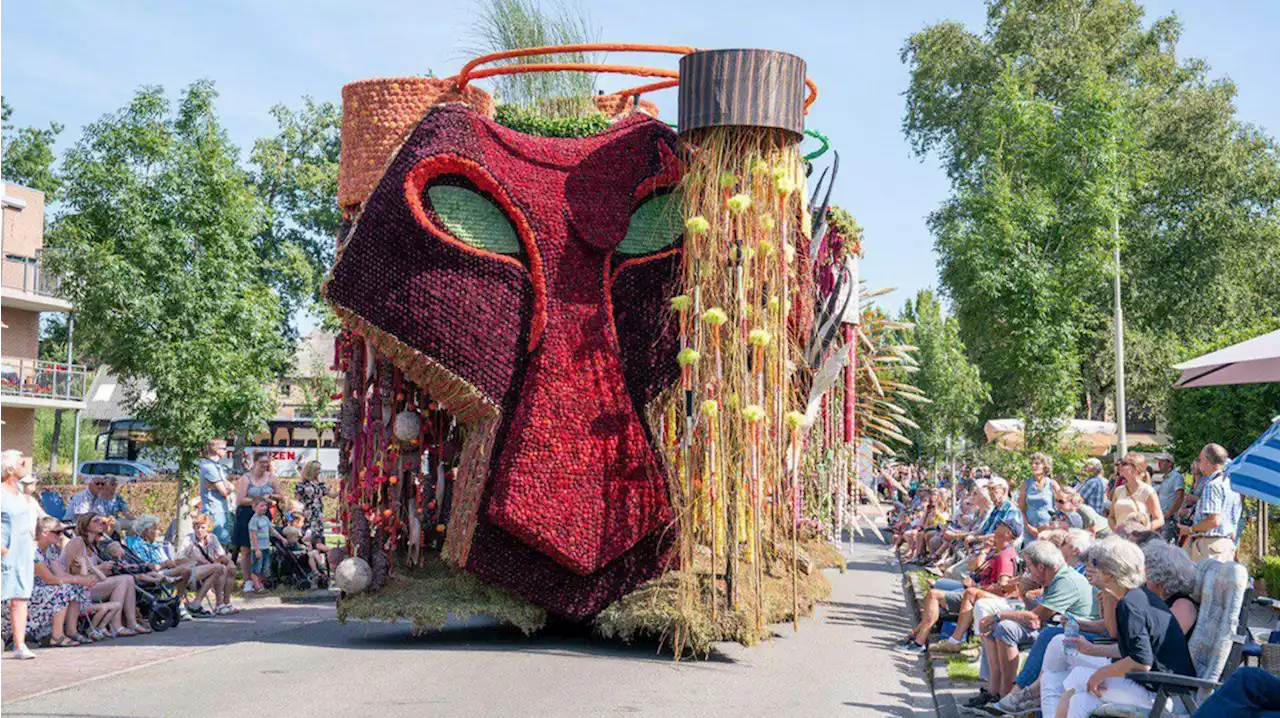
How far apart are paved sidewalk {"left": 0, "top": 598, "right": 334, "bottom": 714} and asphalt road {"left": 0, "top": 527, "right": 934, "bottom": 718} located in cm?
12

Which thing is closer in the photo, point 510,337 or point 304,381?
point 510,337

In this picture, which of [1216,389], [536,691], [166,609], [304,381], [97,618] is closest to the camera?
[536,691]

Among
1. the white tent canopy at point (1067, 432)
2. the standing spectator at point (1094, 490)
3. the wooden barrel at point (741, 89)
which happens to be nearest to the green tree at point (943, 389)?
the white tent canopy at point (1067, 432)

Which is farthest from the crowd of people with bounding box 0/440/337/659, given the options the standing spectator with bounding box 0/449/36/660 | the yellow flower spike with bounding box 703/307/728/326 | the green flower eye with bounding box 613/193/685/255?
the yellow flower spike with bounding box 703/307/728/326

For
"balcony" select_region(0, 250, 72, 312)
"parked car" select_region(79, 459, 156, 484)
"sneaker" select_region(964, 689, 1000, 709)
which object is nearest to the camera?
"sneaker" select_region(964, 689, 1000, 709)

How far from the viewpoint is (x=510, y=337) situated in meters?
10.5

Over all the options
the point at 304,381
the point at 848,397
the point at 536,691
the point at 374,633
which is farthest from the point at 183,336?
the point at 304,381

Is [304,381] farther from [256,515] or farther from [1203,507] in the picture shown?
[1203,507]

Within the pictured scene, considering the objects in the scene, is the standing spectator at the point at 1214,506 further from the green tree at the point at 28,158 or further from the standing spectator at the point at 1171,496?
the green tree at the point at 28,158

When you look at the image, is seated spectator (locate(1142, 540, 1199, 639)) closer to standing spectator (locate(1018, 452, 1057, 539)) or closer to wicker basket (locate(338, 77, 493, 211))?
standing spectator (locate(1018, 452, 1057, 539))

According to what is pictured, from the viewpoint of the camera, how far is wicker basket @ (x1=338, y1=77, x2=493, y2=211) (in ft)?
35.7

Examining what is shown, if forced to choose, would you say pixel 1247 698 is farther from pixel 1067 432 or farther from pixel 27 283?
pixel 27 283

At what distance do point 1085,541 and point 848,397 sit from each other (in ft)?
16.8

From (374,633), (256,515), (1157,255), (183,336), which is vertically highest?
(1157,255)
